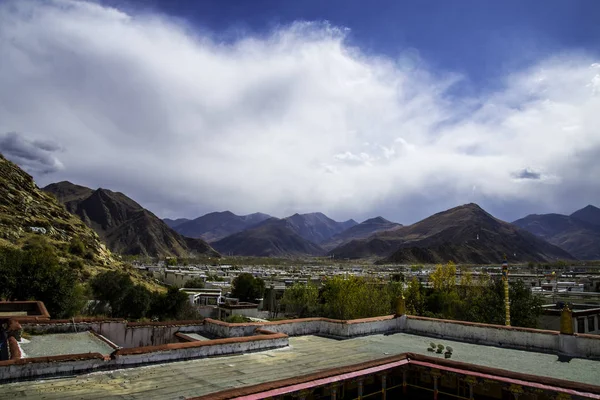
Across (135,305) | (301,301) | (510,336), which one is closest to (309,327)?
(510,336)

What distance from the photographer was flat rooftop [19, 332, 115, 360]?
11961 mm

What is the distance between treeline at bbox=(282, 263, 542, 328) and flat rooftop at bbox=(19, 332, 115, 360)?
26.1 metres

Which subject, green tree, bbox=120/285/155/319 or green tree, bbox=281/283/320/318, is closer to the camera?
green tree, bbox=120/285/155/319

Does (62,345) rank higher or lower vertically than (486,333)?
lower

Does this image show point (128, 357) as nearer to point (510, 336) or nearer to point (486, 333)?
point (486, 333)

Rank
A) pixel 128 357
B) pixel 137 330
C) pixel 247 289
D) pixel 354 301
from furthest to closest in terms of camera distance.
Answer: pixel 247 289 < pixel 354 301 < pixel 137 330 < pixel 128 357

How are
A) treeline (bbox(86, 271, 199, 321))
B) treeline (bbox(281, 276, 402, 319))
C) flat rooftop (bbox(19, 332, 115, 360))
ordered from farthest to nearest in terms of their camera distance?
treeline (bbox(281, 276, 402, 319)) < treeline (bbox(86, 271, 199, 321)) < flat rooftop (bbox(19, 332, 115, 360))

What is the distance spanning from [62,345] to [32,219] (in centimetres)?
5712

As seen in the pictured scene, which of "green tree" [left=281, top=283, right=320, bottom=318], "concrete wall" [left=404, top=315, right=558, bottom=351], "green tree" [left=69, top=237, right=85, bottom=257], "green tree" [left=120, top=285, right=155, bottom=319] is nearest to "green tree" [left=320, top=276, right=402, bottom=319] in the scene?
"green tree" [left=281, top=283, right=320, bottom=318]

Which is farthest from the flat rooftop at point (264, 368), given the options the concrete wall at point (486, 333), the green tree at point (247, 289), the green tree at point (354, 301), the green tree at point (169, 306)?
the green tree at point (247, 289)

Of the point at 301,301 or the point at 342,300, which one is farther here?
the point at 301,301

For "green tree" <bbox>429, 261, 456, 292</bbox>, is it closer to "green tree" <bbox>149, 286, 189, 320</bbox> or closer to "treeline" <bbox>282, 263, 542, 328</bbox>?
"treeline" <bbox>282, 263, 542, 328</bbox>

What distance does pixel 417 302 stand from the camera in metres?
48.1

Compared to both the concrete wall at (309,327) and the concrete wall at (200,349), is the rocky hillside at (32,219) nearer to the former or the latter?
the concrete wall at (309,327)
